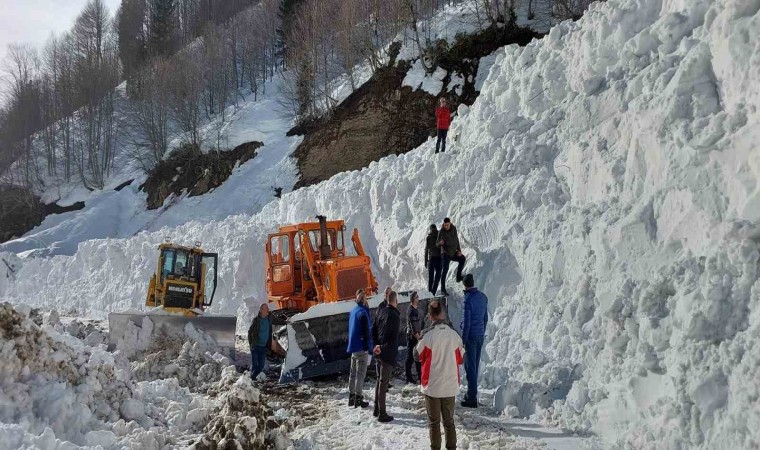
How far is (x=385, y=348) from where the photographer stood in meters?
7.11

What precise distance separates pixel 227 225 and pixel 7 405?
12.4m

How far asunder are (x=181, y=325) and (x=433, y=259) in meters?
4.80

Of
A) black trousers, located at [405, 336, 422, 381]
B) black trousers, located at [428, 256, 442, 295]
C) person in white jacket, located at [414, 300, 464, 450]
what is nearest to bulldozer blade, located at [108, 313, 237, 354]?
black trousers, located at [405, 336, 422, 381]

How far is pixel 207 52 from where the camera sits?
1738 inches

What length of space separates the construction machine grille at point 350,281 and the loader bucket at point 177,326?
6.64ft

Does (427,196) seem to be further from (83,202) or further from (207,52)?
(207,52)

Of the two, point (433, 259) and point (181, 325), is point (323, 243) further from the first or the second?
point (181, 325)

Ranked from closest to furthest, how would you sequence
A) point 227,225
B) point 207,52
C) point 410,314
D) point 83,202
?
point 410,314
point 227,225
point 83,202
point 207,52

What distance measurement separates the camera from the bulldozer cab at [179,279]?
13.0 m

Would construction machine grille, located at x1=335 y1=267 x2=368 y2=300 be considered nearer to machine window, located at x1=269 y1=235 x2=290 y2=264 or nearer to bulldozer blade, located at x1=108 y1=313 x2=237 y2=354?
machine window, located at x1=269 y1=235 x2=290 y2=264

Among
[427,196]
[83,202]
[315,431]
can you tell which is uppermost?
[83,202]

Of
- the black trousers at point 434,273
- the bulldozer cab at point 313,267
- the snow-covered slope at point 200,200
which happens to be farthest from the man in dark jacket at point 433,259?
the snow-covered slope at point 200,200

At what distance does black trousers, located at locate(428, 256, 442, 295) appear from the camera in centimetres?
1084

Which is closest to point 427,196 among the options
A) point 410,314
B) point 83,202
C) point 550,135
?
point 550,135
